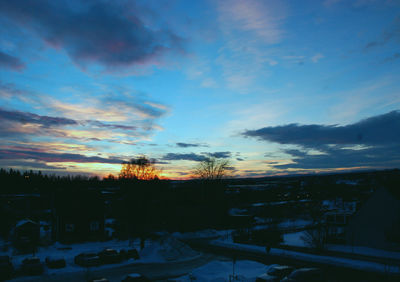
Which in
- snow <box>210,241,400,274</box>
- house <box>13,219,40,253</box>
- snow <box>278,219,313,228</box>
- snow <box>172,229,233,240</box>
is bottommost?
snow <box>172,229,233,240</box>

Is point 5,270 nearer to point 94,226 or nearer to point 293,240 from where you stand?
point 94,226

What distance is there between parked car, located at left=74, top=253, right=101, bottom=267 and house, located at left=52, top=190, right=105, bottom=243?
13.8m

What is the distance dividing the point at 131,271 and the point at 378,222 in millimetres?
30610

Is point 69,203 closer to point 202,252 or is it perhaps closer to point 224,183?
point 202,252

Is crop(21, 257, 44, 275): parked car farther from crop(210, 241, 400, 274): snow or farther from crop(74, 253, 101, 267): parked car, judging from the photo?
crop(210, 241, 400, 274): snow

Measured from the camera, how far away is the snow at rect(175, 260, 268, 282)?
23989mm

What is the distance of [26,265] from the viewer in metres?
27.3

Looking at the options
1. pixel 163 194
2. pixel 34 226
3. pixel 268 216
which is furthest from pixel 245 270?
pixel 268 216

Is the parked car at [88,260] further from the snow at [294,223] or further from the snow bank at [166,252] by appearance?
the snow at [294,223]

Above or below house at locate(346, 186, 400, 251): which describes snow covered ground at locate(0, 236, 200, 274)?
below

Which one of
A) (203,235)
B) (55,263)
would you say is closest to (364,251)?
(203,235)

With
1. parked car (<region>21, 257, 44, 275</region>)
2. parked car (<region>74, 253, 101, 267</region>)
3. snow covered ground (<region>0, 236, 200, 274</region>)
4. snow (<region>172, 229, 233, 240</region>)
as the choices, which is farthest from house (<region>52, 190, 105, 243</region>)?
parked car (<region>21, 257, 44, 275</region>)

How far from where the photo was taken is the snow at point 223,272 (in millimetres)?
23989

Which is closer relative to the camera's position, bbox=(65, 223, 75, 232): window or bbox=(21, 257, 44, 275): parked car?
bbox=(21, 257, 44, 275): parked car
